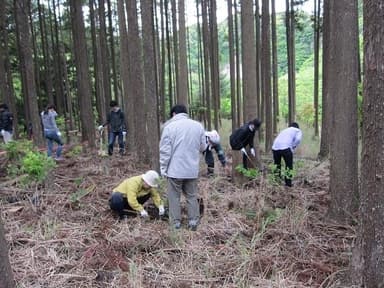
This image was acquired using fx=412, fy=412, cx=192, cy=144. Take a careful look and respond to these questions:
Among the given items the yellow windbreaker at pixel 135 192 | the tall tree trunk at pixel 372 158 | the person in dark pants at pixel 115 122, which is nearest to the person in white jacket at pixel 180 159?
the yellow windbreaker at pixel 135 192

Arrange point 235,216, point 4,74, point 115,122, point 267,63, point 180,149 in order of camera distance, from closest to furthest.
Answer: point 180,149 < point 235,216 < point 115,122 < point 267,63 < point 4,74

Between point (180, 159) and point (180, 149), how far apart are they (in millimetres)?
135

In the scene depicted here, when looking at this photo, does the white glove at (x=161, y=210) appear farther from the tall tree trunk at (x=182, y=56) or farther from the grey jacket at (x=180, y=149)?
the tall tree trunk at (x=182, y=56)

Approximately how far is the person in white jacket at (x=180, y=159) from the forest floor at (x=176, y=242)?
248 mm

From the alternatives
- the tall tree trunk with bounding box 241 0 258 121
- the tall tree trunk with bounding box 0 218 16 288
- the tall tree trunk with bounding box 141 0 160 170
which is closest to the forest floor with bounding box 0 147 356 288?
the tall tree trunk with bounding box 0 218 16 288

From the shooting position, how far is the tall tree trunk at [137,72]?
31.0 ft

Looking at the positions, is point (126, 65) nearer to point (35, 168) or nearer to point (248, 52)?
point (248, 52)

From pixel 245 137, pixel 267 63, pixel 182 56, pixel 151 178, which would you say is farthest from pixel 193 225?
pixel 267 63

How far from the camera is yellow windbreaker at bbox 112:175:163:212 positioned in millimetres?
5930

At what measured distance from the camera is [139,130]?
1038cm

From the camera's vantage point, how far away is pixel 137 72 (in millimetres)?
9914

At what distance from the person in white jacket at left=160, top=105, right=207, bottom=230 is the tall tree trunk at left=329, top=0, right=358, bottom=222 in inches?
73.3

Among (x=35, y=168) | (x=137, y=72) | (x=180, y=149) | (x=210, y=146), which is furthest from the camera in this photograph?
(x=137, y=72)

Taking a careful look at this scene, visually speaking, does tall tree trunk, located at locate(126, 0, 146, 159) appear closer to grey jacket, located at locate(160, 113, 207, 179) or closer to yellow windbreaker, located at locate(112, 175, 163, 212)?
yellow windbreaker, located at locate(112, 175, 163, 212)
